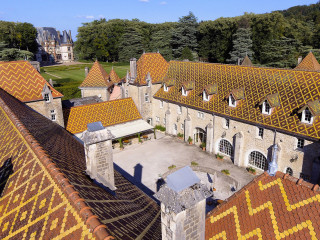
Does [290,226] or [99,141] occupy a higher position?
[99,141]

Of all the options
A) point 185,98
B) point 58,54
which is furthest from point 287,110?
point 58,54

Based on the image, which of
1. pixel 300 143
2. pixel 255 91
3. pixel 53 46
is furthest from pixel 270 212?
pixel 53 46

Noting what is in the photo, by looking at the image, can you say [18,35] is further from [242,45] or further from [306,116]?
[306,116]

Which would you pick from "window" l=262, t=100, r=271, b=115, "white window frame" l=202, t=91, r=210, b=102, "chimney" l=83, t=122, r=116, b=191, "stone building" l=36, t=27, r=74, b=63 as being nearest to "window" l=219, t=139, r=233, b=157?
"white window frame" l=202, t=91, r=210, b=102

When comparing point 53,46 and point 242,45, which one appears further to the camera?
point 53,46

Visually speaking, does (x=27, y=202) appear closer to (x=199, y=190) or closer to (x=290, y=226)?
(x=199, y=190)

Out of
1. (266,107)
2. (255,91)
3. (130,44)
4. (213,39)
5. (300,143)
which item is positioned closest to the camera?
(300,143)

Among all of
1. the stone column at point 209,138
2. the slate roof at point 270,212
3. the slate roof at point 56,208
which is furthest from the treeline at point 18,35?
the slate roof at point 270,212
